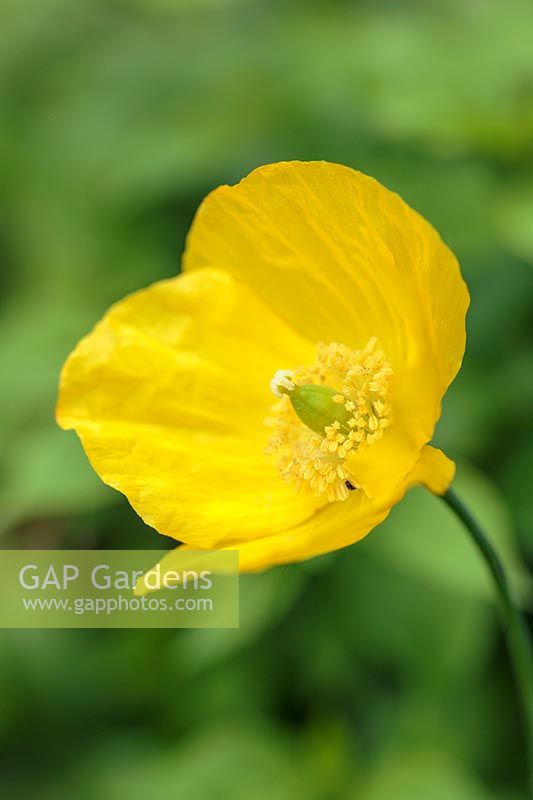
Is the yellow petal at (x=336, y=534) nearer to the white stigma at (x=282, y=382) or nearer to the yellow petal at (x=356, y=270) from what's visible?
the yellow petal at (x=356, y=270)

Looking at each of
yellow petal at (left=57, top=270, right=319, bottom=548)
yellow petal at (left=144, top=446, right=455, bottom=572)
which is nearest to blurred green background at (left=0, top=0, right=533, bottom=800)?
yellow petal at (left=57, top=270, right=319, bottom=548)

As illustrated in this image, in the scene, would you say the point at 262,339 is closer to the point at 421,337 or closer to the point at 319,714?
the point at 421,337

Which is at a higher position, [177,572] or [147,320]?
[147,320]

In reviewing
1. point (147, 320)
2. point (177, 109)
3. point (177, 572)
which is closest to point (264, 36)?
point (177, 109)

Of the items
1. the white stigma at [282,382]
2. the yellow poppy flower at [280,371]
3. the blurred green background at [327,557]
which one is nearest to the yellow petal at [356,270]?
the yellow poppy flower at [280,371]

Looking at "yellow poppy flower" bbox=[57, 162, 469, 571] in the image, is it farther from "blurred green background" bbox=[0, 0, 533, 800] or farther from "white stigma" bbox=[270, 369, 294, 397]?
"blurred green background" bbox=[0, 0, 533, 800]

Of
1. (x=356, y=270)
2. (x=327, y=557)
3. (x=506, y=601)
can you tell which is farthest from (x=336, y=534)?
(x=327, y=557)

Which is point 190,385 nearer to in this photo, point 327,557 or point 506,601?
point 327,557
